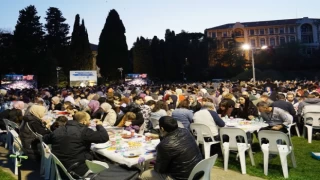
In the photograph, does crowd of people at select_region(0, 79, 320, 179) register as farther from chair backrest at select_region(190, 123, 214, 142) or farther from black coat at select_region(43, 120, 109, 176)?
chair backrest at select_region(190, 123, 214, 142)

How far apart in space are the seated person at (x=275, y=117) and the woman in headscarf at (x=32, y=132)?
5.20 m

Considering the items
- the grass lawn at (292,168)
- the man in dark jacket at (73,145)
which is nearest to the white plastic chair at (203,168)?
the man in dark jacket at (73,145)

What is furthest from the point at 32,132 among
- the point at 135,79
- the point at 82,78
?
the point at 135,79

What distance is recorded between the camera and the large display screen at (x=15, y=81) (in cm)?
3114

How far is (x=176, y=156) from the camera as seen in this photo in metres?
3.60

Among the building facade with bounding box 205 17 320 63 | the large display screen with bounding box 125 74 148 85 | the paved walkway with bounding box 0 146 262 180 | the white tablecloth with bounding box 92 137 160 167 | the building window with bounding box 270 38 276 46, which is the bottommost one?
the paved walkway with bounding box 0 146 262 180

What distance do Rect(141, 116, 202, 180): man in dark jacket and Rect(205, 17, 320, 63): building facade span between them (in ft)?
247

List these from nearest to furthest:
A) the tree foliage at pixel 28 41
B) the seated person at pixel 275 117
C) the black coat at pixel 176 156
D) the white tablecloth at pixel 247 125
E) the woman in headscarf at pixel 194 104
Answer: the black coat at pixel 176 156 → the white tablecloth at pixel 247 125 → the seated person at pixel 275 117 → the woman in headscarf at pixel 194 104 → the tree foliage at pixel 28 41

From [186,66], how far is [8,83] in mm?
30272

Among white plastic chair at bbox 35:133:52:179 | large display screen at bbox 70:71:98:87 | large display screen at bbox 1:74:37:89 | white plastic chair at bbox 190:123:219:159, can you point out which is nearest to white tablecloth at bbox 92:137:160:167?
white plastic chair at bbox 35:133:52:179

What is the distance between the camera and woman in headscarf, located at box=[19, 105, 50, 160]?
5.74 meters

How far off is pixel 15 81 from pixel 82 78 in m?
7.39

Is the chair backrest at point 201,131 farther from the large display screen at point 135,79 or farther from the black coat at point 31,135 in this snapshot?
the large display screen at point 135,79

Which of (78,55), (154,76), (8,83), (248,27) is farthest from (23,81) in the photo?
(248,27)
